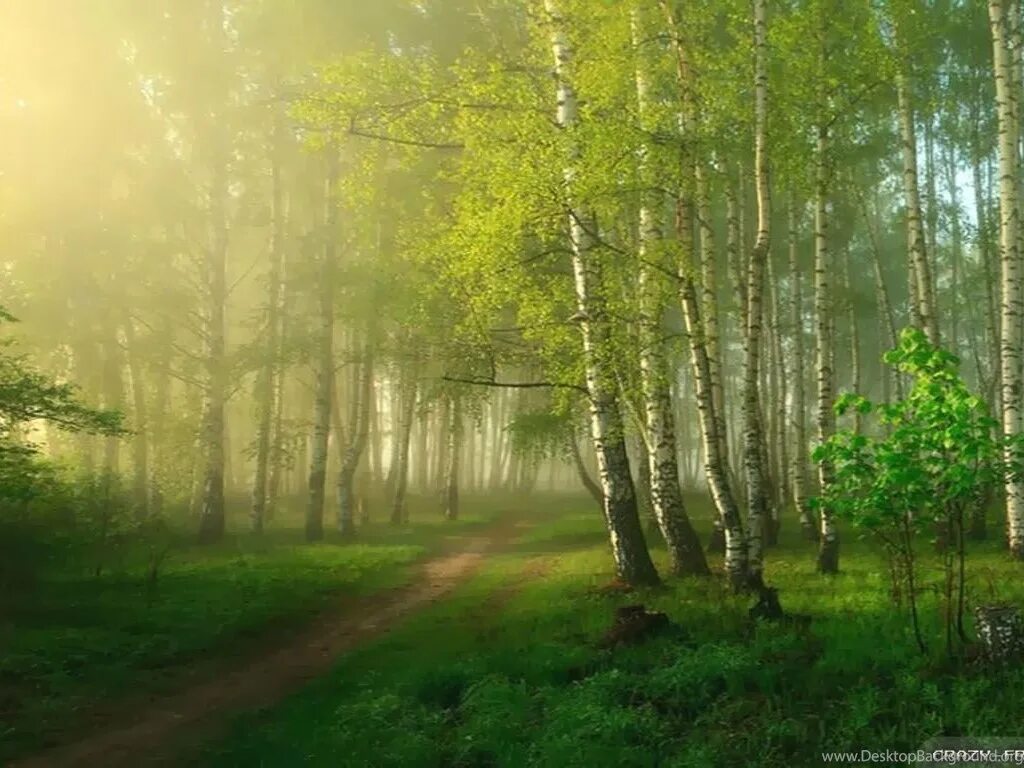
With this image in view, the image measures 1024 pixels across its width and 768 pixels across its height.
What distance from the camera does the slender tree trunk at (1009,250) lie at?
1277 centimetres

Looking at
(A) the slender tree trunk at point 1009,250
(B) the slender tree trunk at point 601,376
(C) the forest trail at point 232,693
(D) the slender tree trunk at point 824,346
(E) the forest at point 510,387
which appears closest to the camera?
(E) the forest at point 510,387

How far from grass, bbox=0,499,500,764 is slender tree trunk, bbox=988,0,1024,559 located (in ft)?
39.1

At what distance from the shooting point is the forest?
7.42m

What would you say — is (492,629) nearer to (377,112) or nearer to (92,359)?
(377,112)

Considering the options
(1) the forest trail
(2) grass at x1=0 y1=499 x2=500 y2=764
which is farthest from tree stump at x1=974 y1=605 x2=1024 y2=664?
(2) grass at x1=0 y1=499 x2=500 y2=764

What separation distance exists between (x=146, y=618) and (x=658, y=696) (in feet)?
28.0

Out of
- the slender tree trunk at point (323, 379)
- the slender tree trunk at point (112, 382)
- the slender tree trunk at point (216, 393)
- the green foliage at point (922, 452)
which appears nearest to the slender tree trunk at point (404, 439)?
the slender tree trunk at point (323, 379)

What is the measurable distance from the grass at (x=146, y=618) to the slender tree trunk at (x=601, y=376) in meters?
5.68

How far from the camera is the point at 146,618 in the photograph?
490 inches

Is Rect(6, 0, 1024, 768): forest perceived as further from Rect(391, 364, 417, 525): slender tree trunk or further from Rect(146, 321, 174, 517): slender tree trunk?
Rect(391, 364, 417, 525): slender tree trunk

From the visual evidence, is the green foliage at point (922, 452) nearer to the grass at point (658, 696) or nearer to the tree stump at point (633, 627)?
the grass at point (658, 696)

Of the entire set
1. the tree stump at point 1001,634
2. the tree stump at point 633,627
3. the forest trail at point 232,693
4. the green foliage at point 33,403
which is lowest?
the forest trail at point 232,693

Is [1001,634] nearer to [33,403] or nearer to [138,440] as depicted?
[33,403]

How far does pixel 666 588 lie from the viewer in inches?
518
